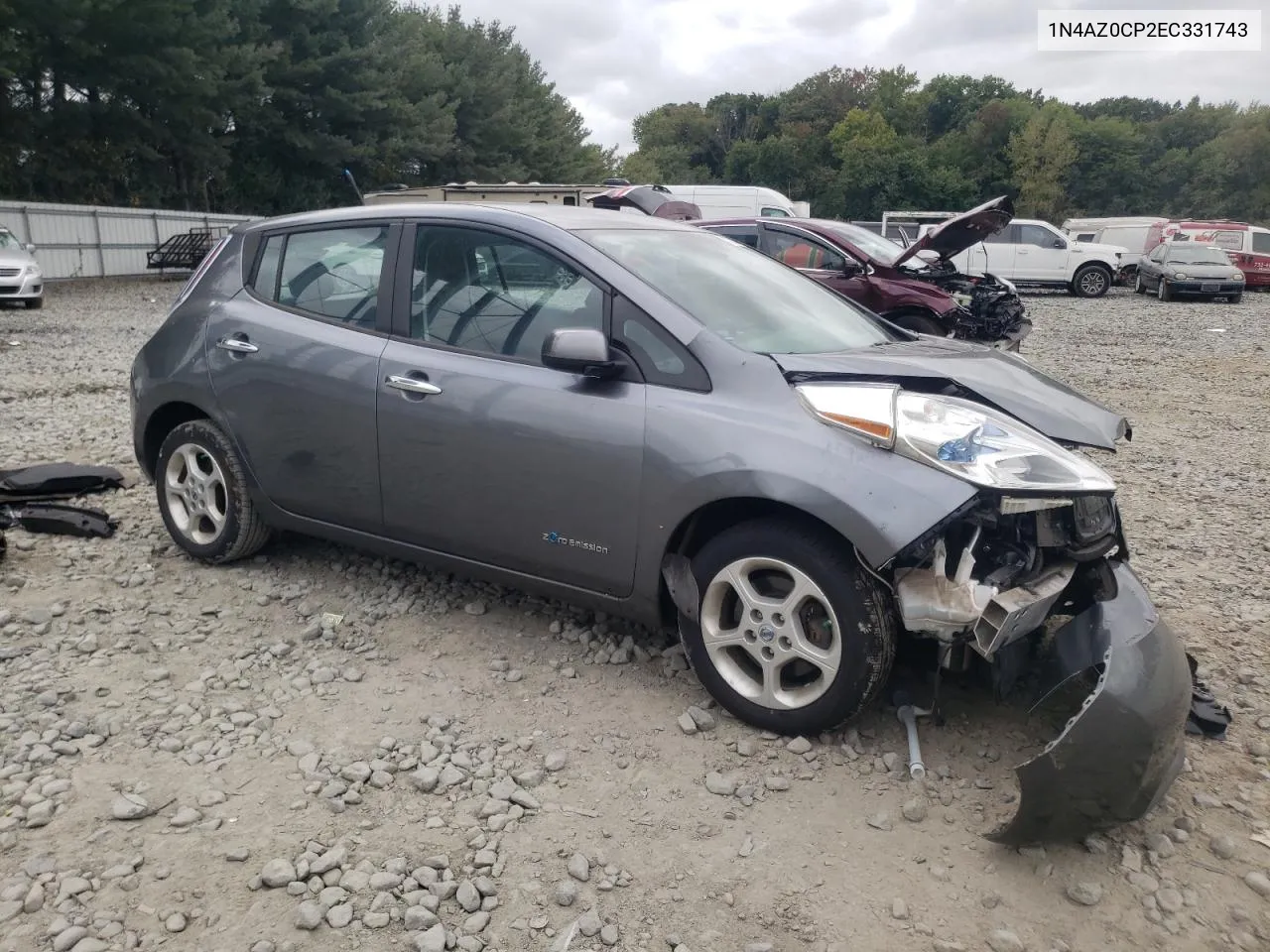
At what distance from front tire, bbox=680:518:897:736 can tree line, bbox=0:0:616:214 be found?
25172 mm

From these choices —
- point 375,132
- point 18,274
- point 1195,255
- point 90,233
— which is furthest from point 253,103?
point 1195,255

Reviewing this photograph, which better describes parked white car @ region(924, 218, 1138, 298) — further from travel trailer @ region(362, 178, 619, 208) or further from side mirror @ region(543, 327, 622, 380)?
side mirror @ region(543, 327, 622, 380)

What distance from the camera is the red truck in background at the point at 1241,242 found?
2531 centimetres

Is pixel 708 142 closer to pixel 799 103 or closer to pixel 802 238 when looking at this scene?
pixel 799 103

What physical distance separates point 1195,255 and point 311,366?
2419 cm

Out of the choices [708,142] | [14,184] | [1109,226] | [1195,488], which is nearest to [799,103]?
[708,142]

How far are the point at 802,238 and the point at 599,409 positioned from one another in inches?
343

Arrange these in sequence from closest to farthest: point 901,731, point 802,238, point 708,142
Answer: point 901,731 → point 802,238 → point 708,142

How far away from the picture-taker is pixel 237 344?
4309mm

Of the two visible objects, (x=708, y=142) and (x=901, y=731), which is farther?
(x=708, y=142)

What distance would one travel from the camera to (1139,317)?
18781mm

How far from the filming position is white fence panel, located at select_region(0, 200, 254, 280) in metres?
24.4

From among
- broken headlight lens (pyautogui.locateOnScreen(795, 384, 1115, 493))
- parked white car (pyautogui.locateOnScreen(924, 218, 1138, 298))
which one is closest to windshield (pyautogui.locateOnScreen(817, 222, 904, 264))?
broken headlight lens (pyautogui.locateOnScreen(795, 384, 1115, 493))

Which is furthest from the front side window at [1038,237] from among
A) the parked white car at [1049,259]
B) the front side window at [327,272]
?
the front side window at [327,272]
